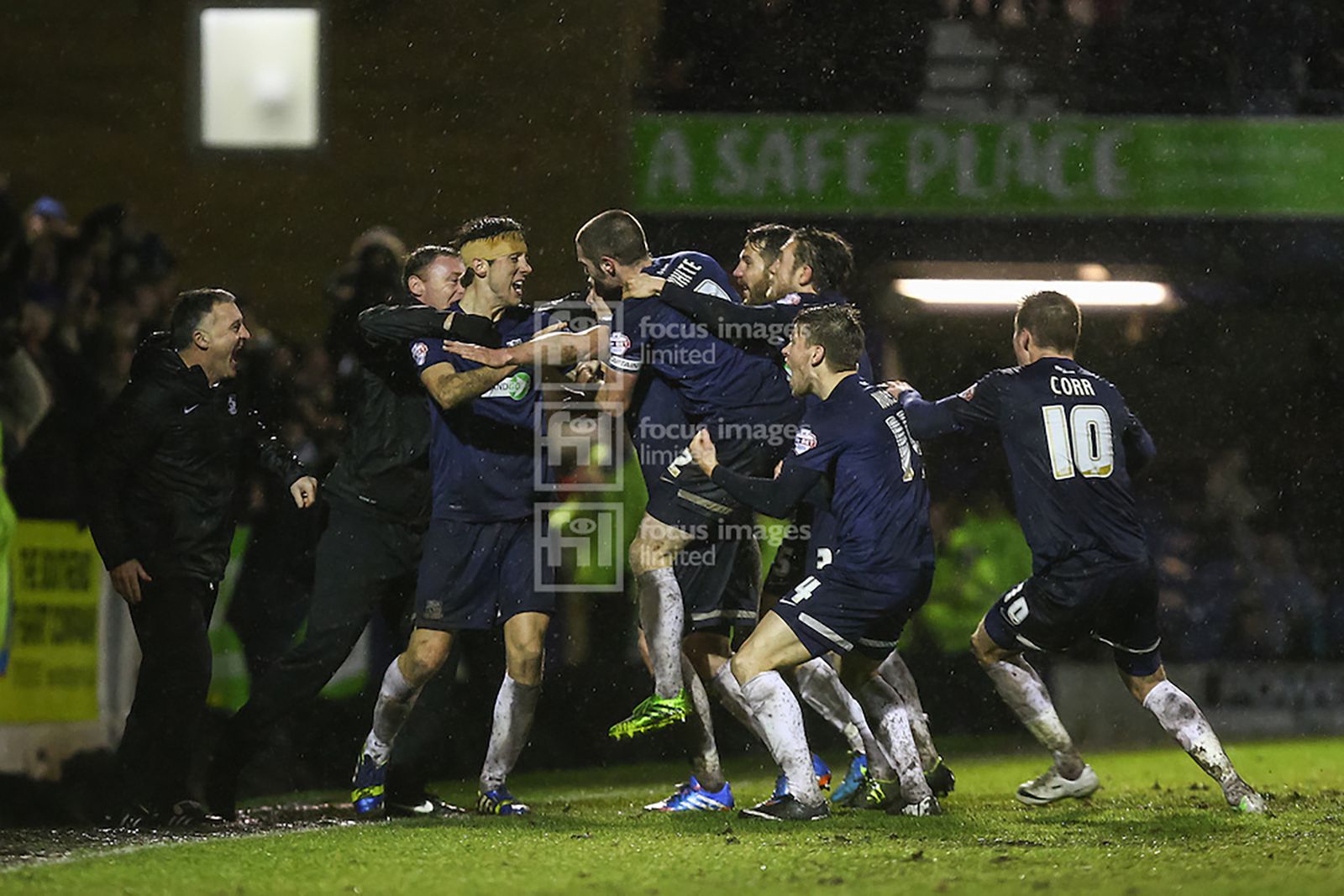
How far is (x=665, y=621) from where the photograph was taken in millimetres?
6184

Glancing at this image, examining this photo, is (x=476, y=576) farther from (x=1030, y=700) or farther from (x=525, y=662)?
(x=1030, y=700)

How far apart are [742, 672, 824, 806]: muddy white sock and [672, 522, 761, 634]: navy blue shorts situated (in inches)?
27.5

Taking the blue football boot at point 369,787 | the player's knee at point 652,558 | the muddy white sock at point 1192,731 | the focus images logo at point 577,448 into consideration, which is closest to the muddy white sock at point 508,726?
the blue football boot at point 369,787

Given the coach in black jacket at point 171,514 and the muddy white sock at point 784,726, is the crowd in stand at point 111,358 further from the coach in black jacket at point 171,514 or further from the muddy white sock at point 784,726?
the muddy white sock at point 784,726

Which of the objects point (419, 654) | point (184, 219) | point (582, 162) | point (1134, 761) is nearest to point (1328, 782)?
point (1134, 761)

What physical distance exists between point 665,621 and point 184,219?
3.95 meters

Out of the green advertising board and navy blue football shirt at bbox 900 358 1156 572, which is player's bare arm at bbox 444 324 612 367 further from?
the green advertising board

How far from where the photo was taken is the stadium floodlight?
8656 mm

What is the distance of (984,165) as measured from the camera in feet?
28.6

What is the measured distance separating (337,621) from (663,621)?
1175 mm

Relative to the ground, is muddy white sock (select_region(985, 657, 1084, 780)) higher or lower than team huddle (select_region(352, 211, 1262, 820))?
lower

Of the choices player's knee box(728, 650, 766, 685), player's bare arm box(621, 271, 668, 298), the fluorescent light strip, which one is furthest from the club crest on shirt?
the fluorescent light strip

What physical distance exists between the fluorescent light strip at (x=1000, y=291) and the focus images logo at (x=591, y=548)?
1995mm

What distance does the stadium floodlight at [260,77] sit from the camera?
8656 millimetres
